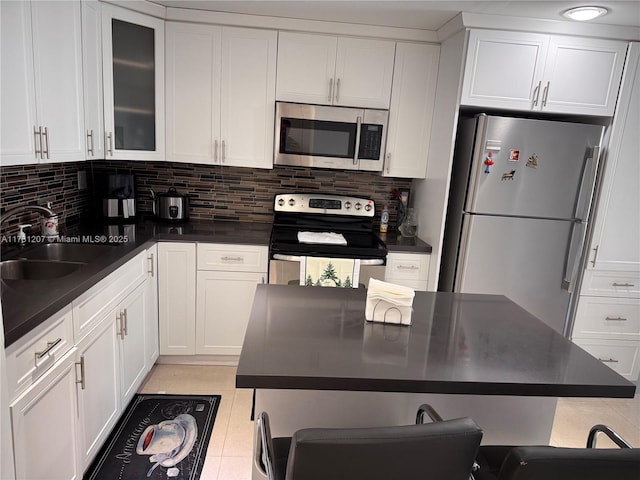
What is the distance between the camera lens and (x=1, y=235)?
2055 mm

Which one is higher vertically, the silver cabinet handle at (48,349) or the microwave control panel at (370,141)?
the microwave control panel at (370,141)

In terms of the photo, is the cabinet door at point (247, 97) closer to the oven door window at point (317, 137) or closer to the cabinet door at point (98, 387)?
the oven door window at point (317, 137)

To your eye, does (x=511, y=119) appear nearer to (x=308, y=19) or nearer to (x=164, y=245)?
(x=308, y=19)

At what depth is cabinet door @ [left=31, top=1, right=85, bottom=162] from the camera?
5.92 feet

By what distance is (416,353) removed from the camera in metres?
1.28

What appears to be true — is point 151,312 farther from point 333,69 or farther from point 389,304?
point 333,69

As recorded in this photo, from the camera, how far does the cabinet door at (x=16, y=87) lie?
1574 millimetres

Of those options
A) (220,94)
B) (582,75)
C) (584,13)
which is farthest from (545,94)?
(220,94)

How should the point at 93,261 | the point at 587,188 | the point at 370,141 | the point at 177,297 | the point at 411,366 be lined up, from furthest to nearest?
1. the point at 370,141
2. the point at 177,297
3. the point at 587,188
4. the point at 93,261
5. the point at 411,366

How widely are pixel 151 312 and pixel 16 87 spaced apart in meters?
1.44

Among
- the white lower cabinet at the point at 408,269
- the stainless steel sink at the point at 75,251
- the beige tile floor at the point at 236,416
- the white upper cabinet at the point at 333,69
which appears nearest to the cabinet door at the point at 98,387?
the stainless steel sink at the point at 75,251

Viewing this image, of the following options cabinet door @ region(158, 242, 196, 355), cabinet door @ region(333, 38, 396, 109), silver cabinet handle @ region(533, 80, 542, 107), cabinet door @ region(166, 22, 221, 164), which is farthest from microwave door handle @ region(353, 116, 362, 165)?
cabinet door @ region(158, 242, 196, 355)

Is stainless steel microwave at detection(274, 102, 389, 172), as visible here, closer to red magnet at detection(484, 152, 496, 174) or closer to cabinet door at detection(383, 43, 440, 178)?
cabinet door at detection(383, 43, 440, 178)

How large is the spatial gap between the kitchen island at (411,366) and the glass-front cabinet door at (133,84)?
1.56m
